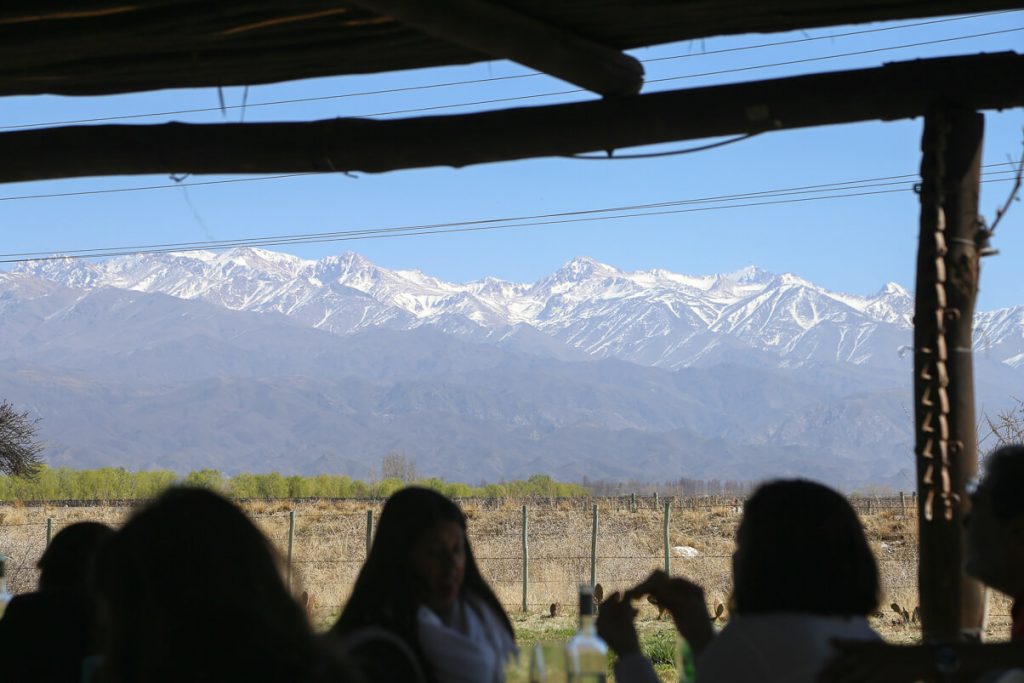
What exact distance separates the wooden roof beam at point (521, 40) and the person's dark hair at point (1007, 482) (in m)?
1.59

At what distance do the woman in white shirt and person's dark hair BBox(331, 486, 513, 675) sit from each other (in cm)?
82

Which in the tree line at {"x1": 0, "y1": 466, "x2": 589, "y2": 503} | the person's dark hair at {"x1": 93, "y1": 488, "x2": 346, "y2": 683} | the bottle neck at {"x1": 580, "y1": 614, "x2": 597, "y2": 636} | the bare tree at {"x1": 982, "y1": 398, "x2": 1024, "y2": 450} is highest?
the bare tree at {"x1": 982, "y1": 398, "x2": 1024, "y2": 450}

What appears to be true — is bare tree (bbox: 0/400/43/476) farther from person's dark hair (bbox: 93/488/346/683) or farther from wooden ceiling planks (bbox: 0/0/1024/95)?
person's dark hair (bbox: 93/488/346/683)

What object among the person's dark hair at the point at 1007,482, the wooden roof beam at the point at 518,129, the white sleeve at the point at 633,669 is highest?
the wooden roof beam at the point at 518,129

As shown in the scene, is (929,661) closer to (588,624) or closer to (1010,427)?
(588,624)

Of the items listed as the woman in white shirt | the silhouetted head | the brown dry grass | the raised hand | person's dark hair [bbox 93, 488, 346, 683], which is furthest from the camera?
the brown dry grass

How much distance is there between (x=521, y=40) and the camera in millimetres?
3297

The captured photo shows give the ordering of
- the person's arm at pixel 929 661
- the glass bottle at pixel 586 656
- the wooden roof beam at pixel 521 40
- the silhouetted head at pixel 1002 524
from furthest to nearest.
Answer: the wooden roof beam at pixel 521 40
the glass bottle at pixel 586 656
the silhouetted head at pixel 1002 524
the person's arm at pixel 929 661

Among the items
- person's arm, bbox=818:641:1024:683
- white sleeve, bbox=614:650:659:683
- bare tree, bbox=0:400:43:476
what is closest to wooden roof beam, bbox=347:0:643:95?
white sleeve, bbox=614:650:659:683

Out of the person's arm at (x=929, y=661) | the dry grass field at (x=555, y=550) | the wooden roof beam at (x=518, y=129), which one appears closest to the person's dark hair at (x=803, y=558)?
the person's arm at (x=929, y=661)

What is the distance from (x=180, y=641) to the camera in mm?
1658

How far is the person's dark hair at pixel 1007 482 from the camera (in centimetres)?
241

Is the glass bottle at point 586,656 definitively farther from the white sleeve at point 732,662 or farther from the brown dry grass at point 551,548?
the brown dry grass at point 551,548

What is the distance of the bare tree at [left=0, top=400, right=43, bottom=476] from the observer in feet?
83.7
